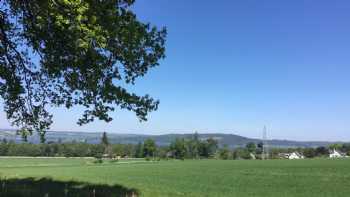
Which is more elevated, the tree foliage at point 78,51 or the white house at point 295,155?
the tree foliage at point 78,51

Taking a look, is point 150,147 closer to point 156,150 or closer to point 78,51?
point 156,150

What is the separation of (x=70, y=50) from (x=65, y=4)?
202cm

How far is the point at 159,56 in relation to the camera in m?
13.5

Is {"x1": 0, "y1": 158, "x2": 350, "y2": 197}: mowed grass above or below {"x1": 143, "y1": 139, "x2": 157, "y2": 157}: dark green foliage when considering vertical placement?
below

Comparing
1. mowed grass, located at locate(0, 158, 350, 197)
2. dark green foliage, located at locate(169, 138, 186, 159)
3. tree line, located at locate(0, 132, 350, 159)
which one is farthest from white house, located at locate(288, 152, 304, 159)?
mowed grass, located at locate(0, 158, 350, 197)

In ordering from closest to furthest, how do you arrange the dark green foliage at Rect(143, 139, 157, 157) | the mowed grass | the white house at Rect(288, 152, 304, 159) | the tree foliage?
the tree foliage < the mowed grass < the dark green foliage at Rect(143, 139, 157, 157) < the white house at Rect(288, 152, 304, 159)

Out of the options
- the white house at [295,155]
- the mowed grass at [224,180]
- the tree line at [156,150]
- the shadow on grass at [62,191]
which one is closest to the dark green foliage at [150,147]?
the tree line at [156,150]

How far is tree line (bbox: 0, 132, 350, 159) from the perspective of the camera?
14475 cm

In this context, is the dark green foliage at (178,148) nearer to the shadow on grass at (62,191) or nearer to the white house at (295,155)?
the white house at (295,155)

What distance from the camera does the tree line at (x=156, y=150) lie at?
144750 mm

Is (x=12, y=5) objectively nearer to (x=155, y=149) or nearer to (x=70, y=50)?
(x=70, y=50)

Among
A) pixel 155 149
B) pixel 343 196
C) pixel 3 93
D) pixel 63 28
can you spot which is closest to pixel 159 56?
pixel 63 28

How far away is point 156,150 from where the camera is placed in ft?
473

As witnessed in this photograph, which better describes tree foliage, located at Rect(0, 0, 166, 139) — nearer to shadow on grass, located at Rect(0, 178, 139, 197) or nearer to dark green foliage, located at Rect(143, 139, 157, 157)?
shadow on grass, located at Rect(0, 178, 139, 197)
